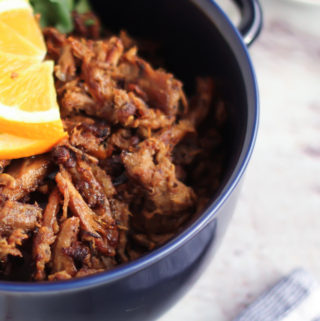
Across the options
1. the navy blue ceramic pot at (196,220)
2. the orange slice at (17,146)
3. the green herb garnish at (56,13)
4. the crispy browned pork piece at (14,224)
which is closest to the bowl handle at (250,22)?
the navy blue ceramic pot at (196,220)

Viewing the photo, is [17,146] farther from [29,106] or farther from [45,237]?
[45,237]

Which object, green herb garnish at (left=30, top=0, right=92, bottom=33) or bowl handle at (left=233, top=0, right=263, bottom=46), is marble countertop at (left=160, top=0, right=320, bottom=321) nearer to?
bowl handle at (left=233, top=0, right=263, bottom=46)

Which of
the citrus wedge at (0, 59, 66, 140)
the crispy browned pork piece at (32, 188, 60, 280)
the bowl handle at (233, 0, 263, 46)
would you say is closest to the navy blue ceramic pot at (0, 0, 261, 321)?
the bowl handle at (233, 0, 263, 46)

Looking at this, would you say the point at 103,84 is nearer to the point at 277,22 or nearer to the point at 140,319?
the point at 140,319

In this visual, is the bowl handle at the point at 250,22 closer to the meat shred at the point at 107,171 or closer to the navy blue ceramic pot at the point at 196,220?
the navy blue ceramic pot at the point at 196,220

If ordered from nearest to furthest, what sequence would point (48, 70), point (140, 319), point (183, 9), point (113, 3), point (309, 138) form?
point (140, 319) < point (48, 70) < point (183, 9) < point (113, 3) < point (309, 138)

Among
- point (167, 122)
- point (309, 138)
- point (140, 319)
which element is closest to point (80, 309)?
point (140, 319)
